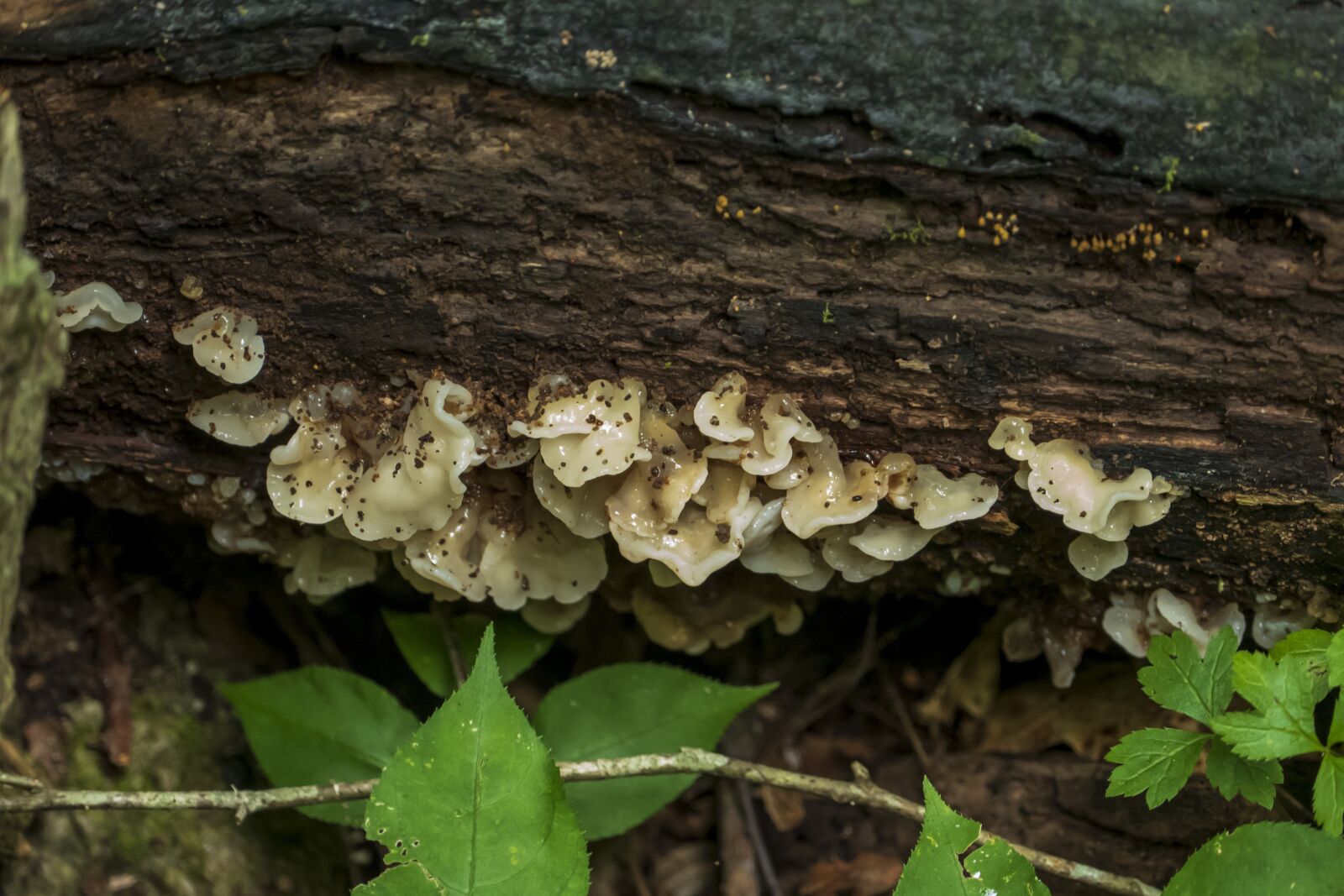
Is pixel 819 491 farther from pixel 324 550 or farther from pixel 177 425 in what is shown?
pixel 177 425

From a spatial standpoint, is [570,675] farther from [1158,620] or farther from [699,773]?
[1158,620]

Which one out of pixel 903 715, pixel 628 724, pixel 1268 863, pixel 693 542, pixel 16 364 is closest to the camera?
pixel 16 364

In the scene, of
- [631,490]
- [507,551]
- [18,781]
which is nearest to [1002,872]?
[631,490]

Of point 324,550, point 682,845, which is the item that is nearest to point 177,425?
point 324,550

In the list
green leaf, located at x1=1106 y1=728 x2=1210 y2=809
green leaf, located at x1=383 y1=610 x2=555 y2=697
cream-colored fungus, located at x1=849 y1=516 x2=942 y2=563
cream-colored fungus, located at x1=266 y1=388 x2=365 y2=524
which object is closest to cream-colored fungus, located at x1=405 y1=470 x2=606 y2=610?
cream-colored fungus, located at x1=266 y1=388 x2=365 y2=524

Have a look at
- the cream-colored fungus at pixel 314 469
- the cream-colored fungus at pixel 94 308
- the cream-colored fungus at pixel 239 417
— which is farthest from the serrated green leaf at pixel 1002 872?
the cream-colored fungus at pixel 94 308

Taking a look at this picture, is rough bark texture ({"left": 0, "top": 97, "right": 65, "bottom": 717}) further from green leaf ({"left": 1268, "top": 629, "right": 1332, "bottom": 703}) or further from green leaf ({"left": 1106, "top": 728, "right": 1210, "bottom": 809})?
green leaf ({"left": 1268, "top": 629, "right": 1332, "bottom": 703})

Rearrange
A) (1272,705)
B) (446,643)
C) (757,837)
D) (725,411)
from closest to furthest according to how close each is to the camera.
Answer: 1. (1272,705)
2. (725,411)
3. (446,643)
4. (757,837)

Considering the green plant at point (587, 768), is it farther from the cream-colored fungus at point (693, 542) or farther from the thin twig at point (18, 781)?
the cream-colored fungus at point (693, 542)
